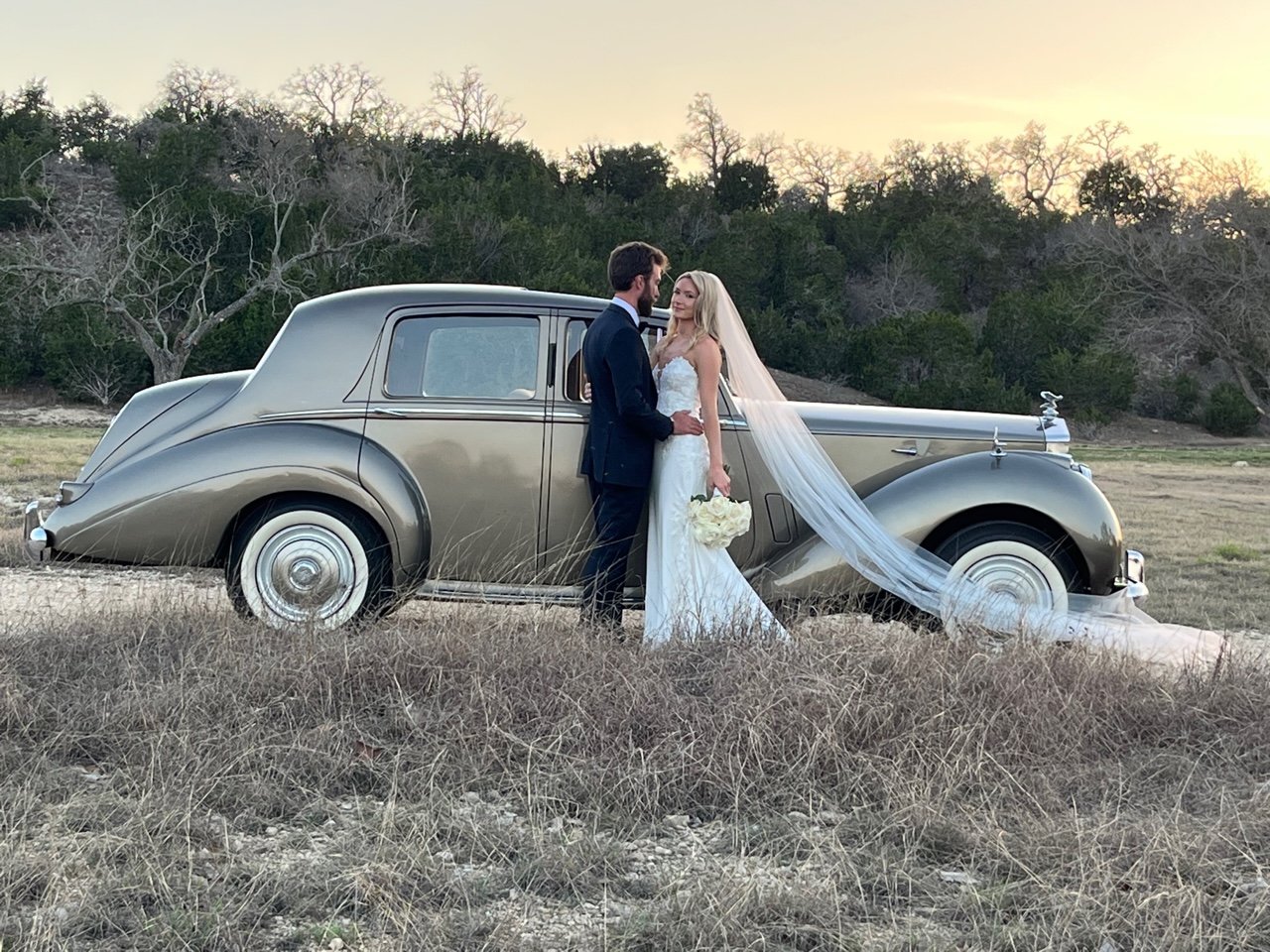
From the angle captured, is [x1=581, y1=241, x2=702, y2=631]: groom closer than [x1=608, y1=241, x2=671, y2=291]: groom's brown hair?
Yes

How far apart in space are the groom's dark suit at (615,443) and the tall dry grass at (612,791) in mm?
449

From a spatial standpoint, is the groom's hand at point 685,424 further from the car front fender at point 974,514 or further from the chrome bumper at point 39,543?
the chrome bumper at point 39,543

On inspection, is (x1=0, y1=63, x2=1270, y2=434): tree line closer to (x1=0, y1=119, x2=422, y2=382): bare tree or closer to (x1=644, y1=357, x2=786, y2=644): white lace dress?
(x1=0, y1=119, x2=422, y2=382): bare tree

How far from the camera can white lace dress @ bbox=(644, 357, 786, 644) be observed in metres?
5.61

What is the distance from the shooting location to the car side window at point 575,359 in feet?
20.0

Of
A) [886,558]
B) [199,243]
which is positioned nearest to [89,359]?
[199,243]

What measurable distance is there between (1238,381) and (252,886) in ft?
132

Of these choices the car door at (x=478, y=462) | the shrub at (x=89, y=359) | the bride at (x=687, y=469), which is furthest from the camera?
the shrub at (x=89, y=359)

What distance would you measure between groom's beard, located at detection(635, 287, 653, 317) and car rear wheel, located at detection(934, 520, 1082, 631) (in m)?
1.89

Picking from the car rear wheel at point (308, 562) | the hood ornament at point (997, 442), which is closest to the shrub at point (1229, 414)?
the hood ornament at point (997, 442)

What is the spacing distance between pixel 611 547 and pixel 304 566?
5.03 feet

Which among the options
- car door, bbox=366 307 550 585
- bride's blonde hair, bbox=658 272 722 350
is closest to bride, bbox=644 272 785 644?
bride's blonde hair, bbox=658 272 722 350

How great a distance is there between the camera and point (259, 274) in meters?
35.9

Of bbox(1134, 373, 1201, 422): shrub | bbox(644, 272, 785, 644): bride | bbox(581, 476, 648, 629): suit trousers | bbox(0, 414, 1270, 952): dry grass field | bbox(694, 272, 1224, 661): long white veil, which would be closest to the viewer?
bbox(0, 414, 1270, 952): dry grass field
